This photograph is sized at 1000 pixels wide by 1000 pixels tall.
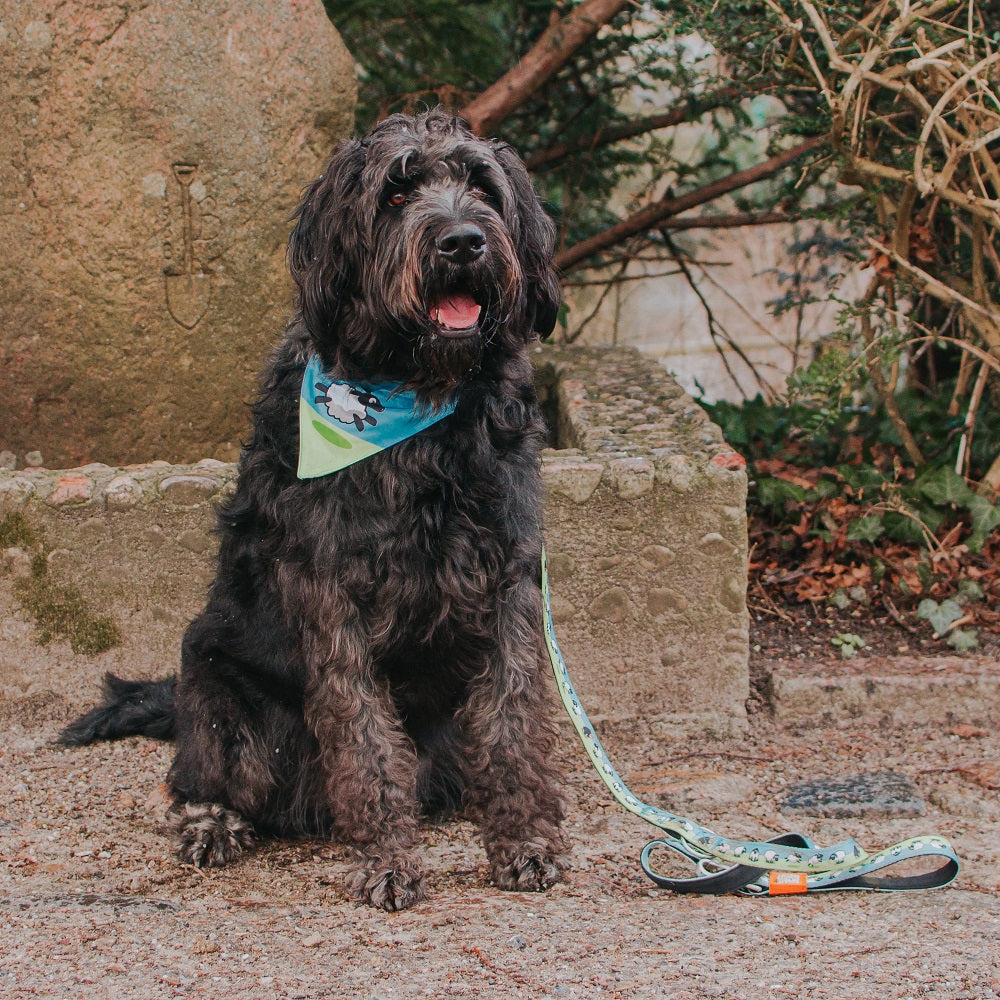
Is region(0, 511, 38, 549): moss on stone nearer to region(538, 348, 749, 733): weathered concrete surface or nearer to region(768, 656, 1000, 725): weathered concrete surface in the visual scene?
region(538, 348, 749, 733): weathered concrete surface

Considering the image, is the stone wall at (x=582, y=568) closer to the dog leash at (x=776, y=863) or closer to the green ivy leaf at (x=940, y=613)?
the green ivy leaf at (x=940, y=613)

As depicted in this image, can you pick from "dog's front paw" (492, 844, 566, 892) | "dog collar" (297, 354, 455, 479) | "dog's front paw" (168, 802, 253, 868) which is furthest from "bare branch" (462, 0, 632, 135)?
"dog's front paw" (492, 844, 566, 892)

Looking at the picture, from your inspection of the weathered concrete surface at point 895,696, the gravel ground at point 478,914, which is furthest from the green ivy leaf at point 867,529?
the gravel ground at point 478,914

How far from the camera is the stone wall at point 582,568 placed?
4.64m

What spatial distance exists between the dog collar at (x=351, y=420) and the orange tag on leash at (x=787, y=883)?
5.11ft

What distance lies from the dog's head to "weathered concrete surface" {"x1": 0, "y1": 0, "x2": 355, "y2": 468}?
1963 millimetres

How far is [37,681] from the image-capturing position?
15.5ft

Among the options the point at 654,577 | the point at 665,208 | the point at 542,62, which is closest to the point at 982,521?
the point at 654,577

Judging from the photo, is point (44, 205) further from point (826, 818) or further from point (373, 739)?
point (826, 818)

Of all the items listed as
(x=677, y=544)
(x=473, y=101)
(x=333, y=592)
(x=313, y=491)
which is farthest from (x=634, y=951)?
(x=473, y=101)

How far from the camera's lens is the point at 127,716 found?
4.47 meters

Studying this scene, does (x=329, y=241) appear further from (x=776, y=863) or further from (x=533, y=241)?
(x=776, y=863)

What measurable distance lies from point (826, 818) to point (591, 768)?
853mm

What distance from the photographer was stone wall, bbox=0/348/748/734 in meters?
4.64
